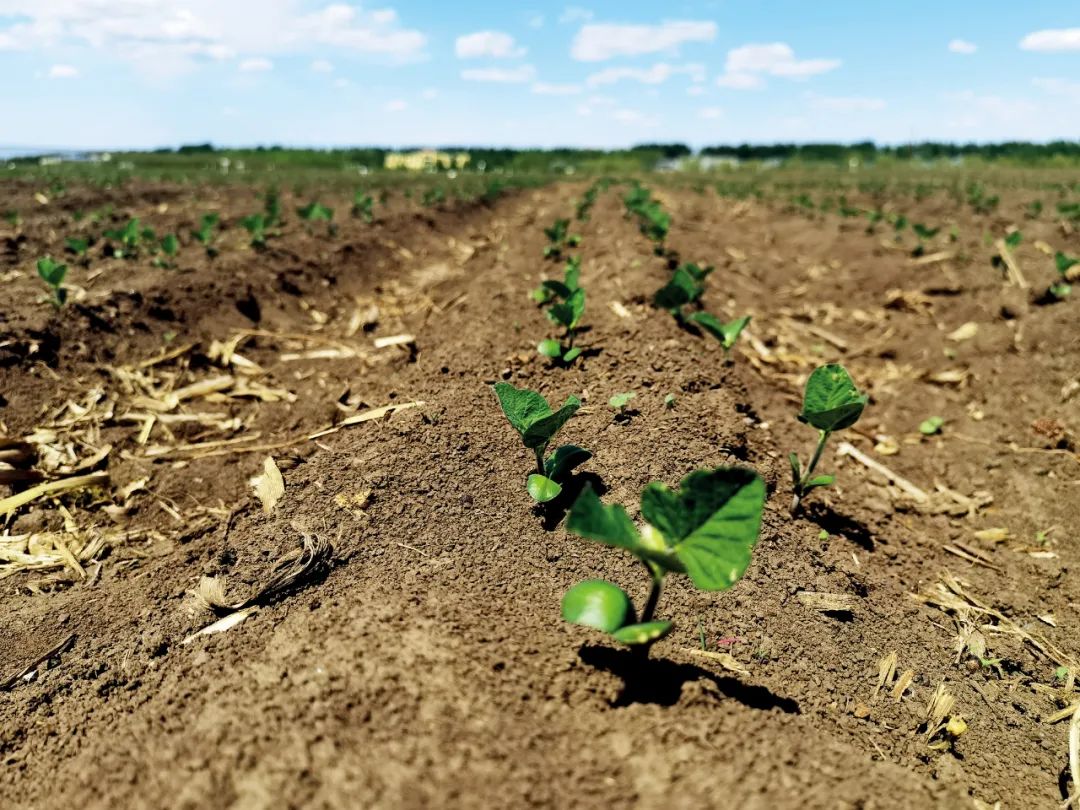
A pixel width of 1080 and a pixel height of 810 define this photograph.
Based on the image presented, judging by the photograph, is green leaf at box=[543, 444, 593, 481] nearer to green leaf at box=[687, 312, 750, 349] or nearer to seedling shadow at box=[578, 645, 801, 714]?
seedling shadow at box=[578, 645, 801, 714]

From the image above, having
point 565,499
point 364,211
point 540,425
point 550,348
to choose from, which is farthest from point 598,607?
point 364,211

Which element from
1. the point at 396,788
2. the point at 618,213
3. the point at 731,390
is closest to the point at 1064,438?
the point at 731,390

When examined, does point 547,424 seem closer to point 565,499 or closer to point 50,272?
point 565,499

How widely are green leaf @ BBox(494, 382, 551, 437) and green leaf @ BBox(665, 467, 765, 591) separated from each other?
2.93ft

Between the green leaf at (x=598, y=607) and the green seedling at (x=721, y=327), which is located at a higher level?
the green seedling at (x=721, y=327)

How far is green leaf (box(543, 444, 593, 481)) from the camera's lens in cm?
261

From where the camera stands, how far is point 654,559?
64.5 inches

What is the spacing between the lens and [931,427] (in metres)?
4.73

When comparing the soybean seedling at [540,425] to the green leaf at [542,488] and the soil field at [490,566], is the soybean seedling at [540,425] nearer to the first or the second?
the green leaf at [542,488]

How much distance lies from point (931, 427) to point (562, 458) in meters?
3.45

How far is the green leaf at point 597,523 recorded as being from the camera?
1514 mm

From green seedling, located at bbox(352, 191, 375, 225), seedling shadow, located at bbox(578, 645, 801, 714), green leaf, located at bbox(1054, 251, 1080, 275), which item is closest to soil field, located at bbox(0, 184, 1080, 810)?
seedling shadow, located at bbox(578, 645, 801, 714)

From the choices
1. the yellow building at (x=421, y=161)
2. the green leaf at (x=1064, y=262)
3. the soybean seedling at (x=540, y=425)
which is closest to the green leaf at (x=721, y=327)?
the soybean seedling at (x=540, y=425)

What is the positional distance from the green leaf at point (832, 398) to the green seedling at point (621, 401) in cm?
84
